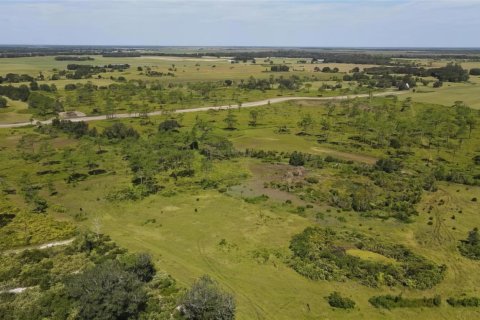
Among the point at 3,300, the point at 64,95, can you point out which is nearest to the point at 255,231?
the point at 3,300

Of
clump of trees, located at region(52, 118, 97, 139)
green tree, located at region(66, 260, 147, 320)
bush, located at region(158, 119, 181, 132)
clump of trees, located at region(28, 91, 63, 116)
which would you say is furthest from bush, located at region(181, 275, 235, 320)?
clump of trees, located at region(28, 91, 63, 116)

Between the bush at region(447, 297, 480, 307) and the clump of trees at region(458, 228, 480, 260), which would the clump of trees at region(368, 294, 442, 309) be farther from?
the clump of trees at region(458, 228, 480, 260)

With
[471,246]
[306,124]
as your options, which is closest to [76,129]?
[306,124]

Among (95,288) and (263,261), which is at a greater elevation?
(95,288)

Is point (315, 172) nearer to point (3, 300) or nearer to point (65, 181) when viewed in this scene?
point (65, 181)

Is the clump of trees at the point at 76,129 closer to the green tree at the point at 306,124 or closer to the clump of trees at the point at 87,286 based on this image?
the green tree at the point at 306,124

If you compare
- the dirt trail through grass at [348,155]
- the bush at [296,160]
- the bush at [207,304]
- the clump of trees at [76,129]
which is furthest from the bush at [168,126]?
the bush at [207,304]
